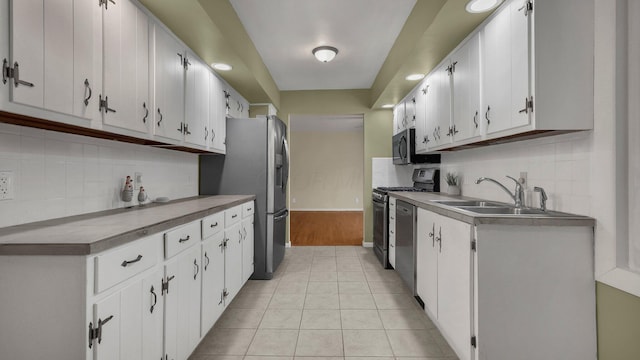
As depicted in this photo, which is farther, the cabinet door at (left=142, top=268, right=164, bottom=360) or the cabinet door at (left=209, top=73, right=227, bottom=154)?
the cabinet door at (left=209, top=73, right=227, bottom=154)

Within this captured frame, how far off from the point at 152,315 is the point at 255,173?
206cm

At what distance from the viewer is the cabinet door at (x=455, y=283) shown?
166 cm

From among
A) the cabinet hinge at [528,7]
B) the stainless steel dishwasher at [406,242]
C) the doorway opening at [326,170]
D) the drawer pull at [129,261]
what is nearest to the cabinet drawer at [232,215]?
the drawer pull at [129,261]

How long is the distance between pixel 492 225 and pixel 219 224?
1812mm

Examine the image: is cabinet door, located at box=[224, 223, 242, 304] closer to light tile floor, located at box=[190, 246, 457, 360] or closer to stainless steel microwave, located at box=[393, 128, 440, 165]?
light tile floor, located at box=[190, 246, 457, 360]

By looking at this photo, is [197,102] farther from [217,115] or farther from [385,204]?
[385,204]

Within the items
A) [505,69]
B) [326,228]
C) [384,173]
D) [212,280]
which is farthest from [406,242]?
[326,228]

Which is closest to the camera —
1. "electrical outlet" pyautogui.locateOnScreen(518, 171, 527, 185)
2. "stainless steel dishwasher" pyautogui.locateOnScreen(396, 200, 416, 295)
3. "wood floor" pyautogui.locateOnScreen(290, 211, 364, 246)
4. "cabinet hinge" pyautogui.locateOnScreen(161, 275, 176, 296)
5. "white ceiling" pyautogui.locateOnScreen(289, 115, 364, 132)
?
"cabinet hinge" pyautogui.locateOnScreen(161, 275, 176, 296)

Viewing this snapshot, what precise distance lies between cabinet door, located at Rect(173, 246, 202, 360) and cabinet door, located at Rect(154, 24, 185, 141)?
897 mm

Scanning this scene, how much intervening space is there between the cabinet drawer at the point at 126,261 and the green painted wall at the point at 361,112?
12.1 ft

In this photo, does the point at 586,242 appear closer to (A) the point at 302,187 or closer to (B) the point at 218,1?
(B) the point at 218,1

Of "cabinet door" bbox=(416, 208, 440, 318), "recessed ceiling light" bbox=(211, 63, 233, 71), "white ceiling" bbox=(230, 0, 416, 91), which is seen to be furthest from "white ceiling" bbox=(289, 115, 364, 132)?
"cabinet door" bbox=(416, 208, 440, 318)

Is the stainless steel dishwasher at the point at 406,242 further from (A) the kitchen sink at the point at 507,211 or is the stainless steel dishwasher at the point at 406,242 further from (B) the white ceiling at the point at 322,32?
(B) the white ceiling at the point at 322,32

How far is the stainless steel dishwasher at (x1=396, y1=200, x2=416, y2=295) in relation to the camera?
106 inches
